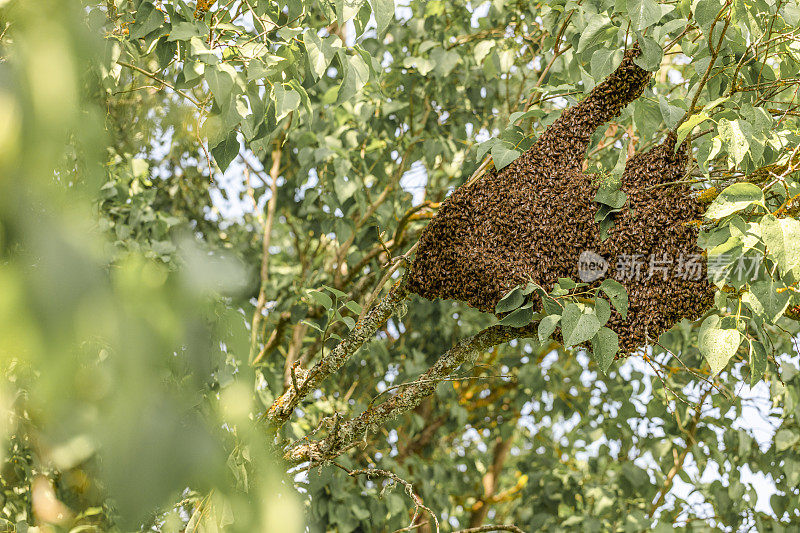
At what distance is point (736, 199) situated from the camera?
999 mm

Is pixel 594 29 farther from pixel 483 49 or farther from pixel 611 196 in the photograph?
pixel 483 49

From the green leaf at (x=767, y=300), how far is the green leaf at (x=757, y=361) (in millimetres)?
71

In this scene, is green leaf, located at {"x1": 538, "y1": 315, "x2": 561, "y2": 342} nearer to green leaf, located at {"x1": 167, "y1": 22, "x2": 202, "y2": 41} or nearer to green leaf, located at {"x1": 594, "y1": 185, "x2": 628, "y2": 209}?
green leaf, located at {"x1": 594, "y1": 185, "x2": 628, "y2": 209}

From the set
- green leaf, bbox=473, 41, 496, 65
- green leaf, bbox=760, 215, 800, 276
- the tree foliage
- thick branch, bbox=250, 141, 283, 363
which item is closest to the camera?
the tree foliage

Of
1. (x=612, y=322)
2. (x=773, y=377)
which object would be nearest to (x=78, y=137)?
(x=612, y=322)

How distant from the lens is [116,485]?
21 centimetres

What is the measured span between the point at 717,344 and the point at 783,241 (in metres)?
0.19

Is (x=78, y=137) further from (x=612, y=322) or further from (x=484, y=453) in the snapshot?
(x=484, y=453)

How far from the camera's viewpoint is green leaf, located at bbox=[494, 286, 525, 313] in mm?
1131

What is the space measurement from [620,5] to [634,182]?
0.97ft

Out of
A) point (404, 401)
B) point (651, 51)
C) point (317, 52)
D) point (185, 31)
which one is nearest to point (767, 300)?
point (651, 51)

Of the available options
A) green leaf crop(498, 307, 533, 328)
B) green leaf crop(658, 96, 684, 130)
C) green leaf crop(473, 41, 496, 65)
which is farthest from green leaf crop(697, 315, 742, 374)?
green leaf crop(473, 41, 496, 65)

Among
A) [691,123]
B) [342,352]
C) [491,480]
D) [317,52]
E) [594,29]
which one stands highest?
[317,52]

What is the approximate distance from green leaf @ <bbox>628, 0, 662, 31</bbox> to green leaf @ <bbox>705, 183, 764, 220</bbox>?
0.29 m
